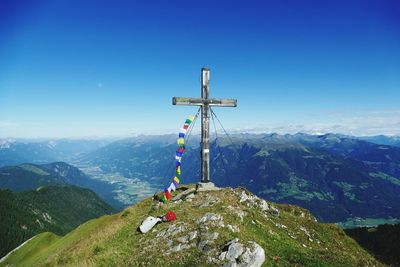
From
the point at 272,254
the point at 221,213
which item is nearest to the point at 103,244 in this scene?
the point at 221,213

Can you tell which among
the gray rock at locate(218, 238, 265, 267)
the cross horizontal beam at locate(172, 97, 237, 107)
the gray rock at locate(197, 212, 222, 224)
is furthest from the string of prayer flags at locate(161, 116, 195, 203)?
the gray rock at locate(218, 238, 265, 267)

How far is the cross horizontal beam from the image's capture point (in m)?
29.9

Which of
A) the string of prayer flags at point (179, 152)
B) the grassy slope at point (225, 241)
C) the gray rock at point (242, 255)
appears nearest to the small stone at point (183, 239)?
the grassy slope at point (225, 241)

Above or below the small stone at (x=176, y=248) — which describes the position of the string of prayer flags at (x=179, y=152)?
above

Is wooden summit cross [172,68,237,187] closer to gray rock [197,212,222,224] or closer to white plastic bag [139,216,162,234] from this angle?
white plastic bag [139,216,162,234]

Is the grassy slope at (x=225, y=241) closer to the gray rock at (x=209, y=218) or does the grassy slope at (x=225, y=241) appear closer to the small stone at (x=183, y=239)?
the small stone at (x=183, y=239)

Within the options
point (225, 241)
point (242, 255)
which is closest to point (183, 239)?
point (225, 241)

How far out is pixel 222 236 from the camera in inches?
773

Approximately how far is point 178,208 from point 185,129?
23.8ft

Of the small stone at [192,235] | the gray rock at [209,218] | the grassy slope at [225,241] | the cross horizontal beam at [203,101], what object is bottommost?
the grassy slope at [225,241]

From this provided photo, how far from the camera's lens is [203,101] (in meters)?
30.8

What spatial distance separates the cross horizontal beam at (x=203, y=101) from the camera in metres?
29.9

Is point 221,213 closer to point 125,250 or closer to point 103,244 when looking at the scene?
point 125,250

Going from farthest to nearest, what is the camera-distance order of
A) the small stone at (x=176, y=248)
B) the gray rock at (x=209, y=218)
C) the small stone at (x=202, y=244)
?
the gray rock at (x=209, y=218)
the small stone at (x=176, y=248)
the small stone at (x=202, y=244)
